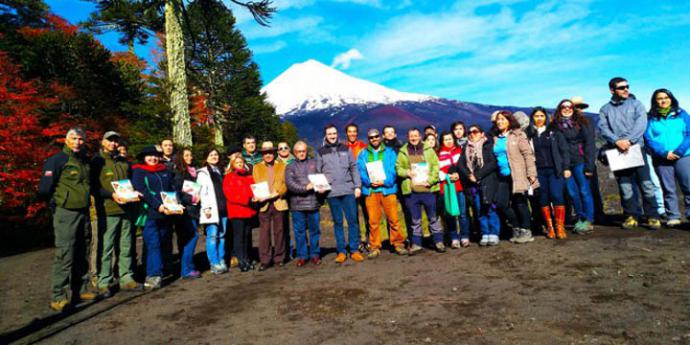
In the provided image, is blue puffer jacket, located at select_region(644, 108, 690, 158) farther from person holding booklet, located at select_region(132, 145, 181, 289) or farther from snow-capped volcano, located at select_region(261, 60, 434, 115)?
snow-capped volcano, located at select_region(261, 60, 434, 115)

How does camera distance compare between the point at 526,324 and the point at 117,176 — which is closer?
the point at 526,324

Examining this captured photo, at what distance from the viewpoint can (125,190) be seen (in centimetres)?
468

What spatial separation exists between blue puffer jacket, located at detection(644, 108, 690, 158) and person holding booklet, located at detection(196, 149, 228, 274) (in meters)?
6.22

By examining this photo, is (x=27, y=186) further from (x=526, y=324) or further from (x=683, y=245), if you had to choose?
(x=683, y=245)

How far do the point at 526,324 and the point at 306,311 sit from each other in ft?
6.05

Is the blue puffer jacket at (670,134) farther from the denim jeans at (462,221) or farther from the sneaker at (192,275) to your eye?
the sneaker at (192,275)

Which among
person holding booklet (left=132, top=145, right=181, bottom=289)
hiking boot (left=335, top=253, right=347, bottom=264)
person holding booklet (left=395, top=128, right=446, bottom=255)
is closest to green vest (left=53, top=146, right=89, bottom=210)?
person holding booklet (left=132, top=145, right=181, bottom=289)

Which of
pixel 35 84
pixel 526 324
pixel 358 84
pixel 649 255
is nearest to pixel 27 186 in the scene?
pixel 35 84

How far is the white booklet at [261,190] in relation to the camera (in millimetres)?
5383

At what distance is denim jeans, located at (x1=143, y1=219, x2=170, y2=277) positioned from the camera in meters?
4.93

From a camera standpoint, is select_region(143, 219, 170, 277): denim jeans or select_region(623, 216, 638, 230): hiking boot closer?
select_region(143, 219, 170, 277): denim jeans

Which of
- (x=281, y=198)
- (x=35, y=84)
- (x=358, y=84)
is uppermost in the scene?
(x=358, y=84)

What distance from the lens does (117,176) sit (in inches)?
190

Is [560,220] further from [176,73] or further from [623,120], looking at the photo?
[176,73]
